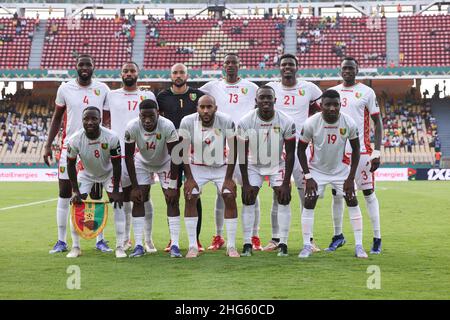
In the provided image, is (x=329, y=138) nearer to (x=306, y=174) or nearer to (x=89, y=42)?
(x=306, y=174)

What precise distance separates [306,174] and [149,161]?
6.42 feet

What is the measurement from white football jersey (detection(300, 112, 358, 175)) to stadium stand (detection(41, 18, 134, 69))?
3956 cm

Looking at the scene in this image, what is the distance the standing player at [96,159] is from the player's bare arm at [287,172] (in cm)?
199

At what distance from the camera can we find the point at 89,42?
5031cm

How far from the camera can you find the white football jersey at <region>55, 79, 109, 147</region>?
33.0ft

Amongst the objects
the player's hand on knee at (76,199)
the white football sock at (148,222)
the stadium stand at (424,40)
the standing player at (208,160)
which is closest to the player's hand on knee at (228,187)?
the standing player at (208,160)

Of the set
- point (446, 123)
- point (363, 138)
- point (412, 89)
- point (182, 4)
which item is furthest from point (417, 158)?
point (363, 138)

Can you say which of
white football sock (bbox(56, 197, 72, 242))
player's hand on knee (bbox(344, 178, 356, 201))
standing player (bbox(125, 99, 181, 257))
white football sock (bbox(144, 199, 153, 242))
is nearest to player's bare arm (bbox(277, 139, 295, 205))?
player's hand on knee (bbox(344, 178, 356, 201))

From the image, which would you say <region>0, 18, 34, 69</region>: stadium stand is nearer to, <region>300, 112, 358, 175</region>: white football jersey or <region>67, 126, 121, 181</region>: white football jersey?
<region>67, 126, 121, 181</region>: white football jersey

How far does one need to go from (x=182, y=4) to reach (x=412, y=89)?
55.2 ft

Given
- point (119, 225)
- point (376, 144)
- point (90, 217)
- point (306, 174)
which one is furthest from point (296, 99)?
point (90, 217)

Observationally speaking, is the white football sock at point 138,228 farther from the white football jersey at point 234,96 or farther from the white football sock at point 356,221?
the white football sock at point 356,221

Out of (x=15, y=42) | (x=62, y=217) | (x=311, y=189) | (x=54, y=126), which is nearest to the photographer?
(x=311, y=189)

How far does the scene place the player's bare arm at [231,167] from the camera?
31.0 feet
